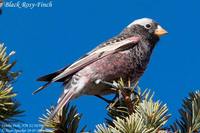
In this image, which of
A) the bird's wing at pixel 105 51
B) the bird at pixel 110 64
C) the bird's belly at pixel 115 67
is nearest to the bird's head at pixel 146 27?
the bird at pixel 110 64

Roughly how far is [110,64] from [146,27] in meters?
0.96

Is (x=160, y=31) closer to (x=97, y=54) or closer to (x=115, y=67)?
(x=97, y=54)

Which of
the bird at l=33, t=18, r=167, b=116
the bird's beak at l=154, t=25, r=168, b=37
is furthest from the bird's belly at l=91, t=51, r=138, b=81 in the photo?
the bird's beak at l=154, t=25, r=168, b=37

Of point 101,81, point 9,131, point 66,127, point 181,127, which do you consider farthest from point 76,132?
point 101,81

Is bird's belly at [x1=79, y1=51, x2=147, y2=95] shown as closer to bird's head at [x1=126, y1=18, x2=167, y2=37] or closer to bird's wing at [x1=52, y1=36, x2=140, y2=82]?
bird's wing at [x1=52, y1=36, x2=140, y2=82]

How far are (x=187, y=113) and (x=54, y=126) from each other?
0.82 meters

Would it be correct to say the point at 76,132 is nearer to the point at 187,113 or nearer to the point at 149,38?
the point at 187,113

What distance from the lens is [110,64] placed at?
5156 millimetres

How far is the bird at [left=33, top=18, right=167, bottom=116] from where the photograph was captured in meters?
4.75

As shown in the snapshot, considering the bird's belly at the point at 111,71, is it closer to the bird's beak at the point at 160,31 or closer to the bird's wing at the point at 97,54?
the bird's wing at the point at 97,54

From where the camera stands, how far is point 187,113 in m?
2.65

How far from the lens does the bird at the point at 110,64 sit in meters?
4.75

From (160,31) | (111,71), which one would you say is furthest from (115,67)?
(160,31)

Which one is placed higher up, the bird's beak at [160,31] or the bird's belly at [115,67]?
the bird's beak at [160,31]
